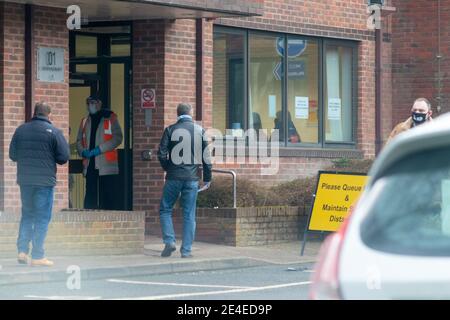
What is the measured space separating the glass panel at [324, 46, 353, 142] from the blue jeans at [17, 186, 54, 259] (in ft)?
26.2

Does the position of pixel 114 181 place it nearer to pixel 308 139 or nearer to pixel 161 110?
pixel 161 110

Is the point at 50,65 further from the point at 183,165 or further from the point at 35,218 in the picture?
the point at 35,218

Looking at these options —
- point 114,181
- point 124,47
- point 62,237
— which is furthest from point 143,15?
point 62,237

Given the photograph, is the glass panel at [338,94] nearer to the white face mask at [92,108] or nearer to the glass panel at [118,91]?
the glass panel at [118,91]

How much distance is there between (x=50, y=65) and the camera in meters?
15.5

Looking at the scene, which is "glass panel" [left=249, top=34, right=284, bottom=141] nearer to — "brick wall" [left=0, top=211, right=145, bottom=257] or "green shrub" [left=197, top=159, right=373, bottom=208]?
"green shrub" [left=197, top=159, right=373, bottom=208]

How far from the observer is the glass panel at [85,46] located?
17.6 metres

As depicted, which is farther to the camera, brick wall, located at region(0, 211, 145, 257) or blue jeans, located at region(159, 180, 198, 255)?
blue jeans, located at region(159, 180, 198, 255)

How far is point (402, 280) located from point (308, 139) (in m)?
16.0

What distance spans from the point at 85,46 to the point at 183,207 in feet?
13.8

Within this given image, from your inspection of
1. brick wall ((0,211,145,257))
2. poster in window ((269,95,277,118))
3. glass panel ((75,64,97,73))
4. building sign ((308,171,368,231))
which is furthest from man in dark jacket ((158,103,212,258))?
poster in window ((269,95,277,118))

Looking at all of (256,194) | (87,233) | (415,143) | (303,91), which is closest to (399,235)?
(415,143)

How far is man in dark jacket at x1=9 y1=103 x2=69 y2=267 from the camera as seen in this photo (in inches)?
513

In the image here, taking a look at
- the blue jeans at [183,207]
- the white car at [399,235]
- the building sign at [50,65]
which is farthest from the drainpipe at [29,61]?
the white car at [399,235]
